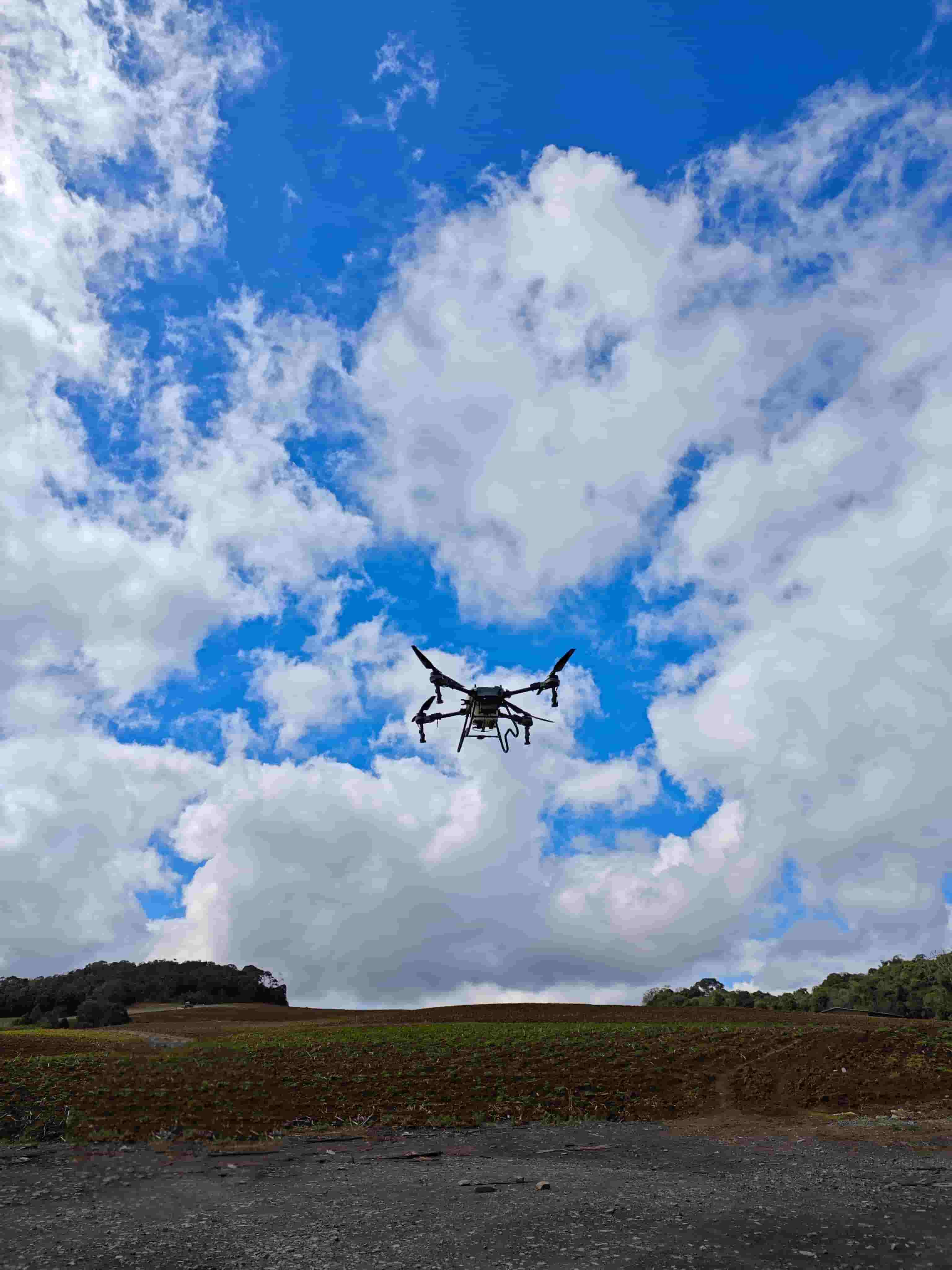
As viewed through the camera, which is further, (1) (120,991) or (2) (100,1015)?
(1) (120,991)

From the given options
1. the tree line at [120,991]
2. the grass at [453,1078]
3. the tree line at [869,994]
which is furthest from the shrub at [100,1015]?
the tree line at [869,994]

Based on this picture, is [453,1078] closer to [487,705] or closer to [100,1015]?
[487,705]

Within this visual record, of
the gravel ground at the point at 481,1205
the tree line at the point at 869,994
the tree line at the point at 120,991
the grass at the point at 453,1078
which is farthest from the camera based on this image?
the tree line at the point at 120,991

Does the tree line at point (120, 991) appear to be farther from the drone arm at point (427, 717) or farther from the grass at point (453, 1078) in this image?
the drone arm at point (427, 717)

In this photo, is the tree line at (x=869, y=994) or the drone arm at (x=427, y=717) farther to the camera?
the tree line at (x=869, y=994)

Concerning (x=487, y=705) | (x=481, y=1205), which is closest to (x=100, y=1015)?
(x=487, y=705)

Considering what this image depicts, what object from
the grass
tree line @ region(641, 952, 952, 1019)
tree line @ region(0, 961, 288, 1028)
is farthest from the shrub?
tree line @ region(641, 952, 952, 1019)

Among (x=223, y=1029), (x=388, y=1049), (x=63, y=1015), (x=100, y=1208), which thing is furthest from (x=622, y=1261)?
(x=63, y=1015)
